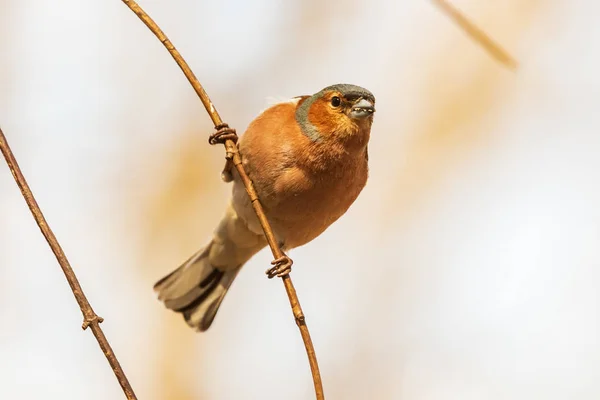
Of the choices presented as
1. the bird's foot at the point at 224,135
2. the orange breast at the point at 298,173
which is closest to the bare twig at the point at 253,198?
the bird's foot at the point at 224,135

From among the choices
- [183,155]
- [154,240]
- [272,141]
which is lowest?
[272,141]

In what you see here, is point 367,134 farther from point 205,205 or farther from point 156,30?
point 205,205

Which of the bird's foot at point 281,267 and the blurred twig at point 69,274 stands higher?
the bird's foot at point 281,267

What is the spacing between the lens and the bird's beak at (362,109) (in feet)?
15.3

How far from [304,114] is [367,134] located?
43cm

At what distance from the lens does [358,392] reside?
7.45 meters

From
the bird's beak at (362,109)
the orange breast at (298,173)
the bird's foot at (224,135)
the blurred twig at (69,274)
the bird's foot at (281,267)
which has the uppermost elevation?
the bird's foot at (224,135)

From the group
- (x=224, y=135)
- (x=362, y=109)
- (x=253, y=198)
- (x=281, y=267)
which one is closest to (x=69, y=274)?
(x=253, y=198)

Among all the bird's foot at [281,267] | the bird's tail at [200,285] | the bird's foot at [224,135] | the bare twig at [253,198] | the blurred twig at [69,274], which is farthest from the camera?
the bird's tail at [200,285]

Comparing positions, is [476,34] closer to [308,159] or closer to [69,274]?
[69,274]

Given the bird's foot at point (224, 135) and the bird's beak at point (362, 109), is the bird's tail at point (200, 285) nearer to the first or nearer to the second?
the bird's foot at point (224, 135)

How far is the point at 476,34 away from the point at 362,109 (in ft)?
Result: 7.28

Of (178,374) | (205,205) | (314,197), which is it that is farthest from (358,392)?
(314,197)

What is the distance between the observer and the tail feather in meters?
6.18
